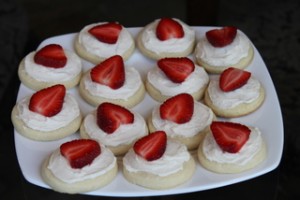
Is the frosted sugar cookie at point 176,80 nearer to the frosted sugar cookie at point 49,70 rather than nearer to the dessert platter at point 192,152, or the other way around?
the dessert platter at point 192,152

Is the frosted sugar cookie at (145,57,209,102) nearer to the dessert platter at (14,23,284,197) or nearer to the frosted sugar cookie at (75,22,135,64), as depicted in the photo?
the dessert platter at (14,23,284,197)

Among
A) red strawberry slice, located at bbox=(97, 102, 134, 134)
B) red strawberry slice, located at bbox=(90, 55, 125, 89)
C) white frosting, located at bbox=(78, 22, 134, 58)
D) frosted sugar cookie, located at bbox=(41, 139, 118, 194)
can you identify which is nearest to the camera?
frosted sugar cookie, located at bbox=(41, 139, 118, 194)

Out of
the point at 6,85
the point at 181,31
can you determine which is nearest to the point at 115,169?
the point at 181,31

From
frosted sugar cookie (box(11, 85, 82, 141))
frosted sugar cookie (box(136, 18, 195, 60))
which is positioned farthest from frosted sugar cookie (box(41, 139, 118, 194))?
frosted sugar cookie (box(136, 18, 195, 60))

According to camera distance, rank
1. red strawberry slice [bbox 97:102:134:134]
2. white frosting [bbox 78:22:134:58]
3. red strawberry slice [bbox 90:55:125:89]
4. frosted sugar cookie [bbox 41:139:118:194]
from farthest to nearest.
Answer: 1. white frosting [bbox 78:22:134:58]
2. red strawberry slice [bbox 90:55:125:89]
3. red strawberry slice [bbox 97:102:134:134]
4. frosted sugar cookie [bbox 41:139:118:194]

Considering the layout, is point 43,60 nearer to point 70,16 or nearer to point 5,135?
point 5,135

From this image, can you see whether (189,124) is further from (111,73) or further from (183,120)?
(111,73)

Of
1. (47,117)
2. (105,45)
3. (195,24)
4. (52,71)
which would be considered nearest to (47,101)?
(47,117)
